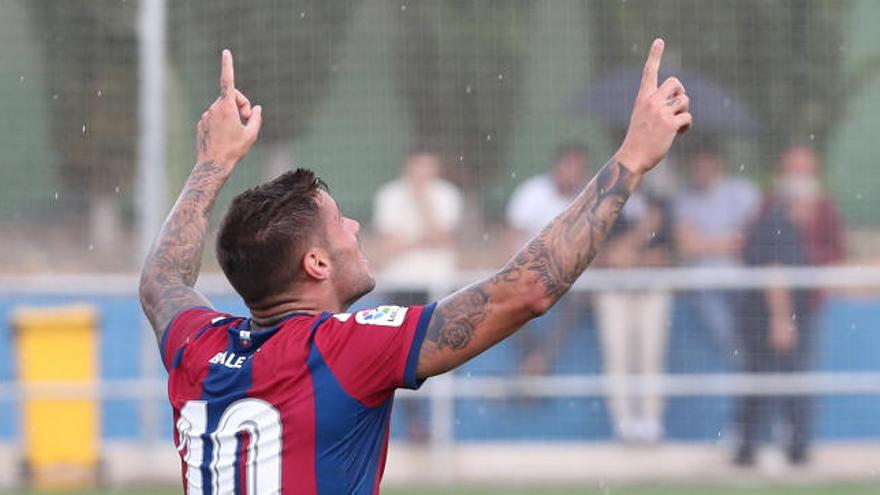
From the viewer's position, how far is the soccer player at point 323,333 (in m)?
3.37

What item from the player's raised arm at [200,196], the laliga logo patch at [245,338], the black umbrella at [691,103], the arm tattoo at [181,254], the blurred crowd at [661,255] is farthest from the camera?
the blurred crowd at [661,255]

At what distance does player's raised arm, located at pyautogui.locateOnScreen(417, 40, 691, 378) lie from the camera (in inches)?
131

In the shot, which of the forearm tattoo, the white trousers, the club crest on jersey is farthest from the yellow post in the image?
the forearm tattoo

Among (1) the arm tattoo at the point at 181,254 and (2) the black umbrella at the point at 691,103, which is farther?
(2) the black umbrella at the point at 691,103

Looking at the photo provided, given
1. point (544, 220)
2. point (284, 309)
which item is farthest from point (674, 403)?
point (284, 309)

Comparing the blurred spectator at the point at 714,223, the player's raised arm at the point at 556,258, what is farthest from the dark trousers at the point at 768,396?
the player's raised arm at the point at 556,258

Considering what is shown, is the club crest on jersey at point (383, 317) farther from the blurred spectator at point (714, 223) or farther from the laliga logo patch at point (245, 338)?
the blurred spectator at point (714, 223)

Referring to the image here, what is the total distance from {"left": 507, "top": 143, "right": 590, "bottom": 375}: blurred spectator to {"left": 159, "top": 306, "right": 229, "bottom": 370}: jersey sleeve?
5.47m

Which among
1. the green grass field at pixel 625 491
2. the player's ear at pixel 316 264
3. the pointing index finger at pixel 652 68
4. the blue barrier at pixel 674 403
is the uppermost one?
the pointing index finger at pixel 652 68

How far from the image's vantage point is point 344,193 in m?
9.05

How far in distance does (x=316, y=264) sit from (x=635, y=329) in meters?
5.98

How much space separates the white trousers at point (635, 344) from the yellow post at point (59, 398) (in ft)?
10.0

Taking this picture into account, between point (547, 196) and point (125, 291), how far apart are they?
2574 mm

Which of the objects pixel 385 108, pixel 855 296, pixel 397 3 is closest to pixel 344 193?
pixel 385 108
